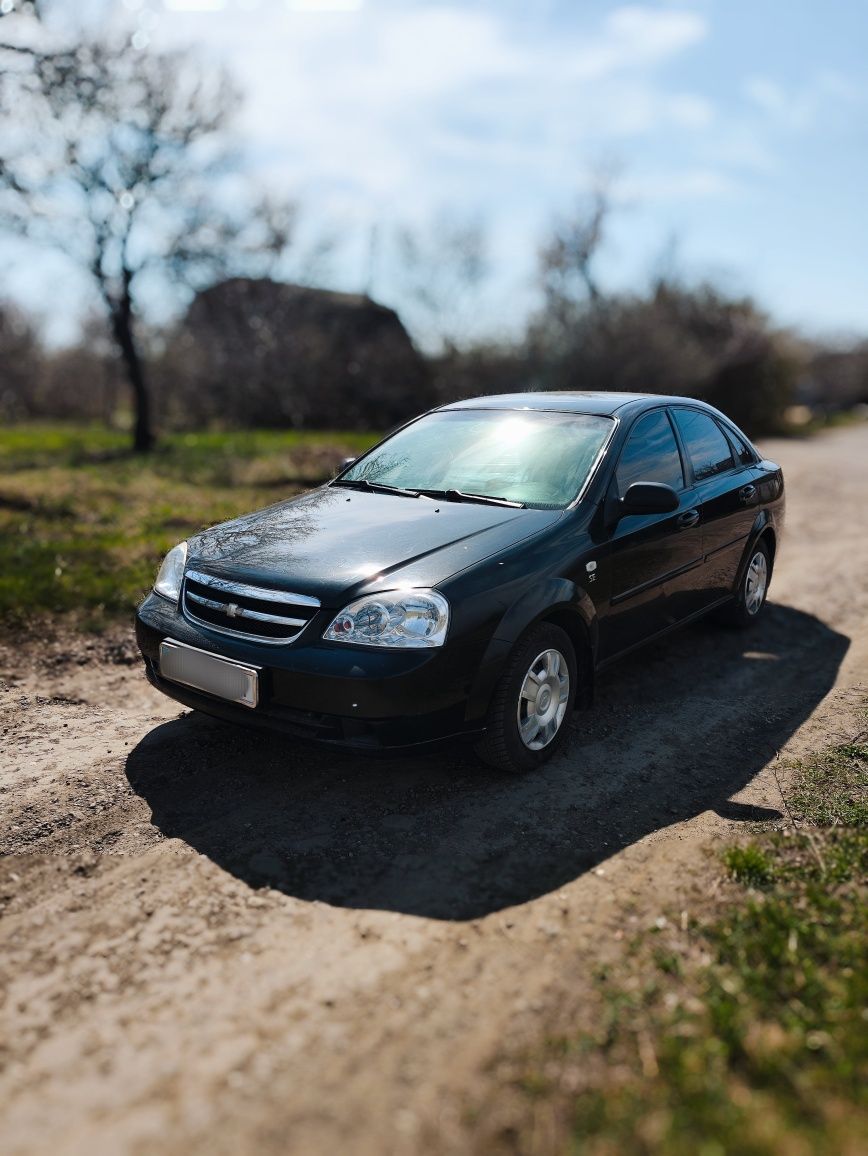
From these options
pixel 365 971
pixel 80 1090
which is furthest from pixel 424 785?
pixel 80 1090

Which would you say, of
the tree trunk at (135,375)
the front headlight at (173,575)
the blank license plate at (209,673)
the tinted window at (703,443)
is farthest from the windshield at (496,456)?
the tree trunk at (135,375)

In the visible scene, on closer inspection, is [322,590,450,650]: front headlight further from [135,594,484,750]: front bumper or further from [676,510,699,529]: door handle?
[676,510,699,529]: door handle

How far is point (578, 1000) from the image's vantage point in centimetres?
264

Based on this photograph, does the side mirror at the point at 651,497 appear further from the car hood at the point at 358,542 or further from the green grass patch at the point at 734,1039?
the green grass patch at the point at 734,1039

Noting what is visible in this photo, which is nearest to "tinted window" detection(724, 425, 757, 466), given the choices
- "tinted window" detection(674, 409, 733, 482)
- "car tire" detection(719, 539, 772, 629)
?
"tinted window" detection(674, 409, 733, 482)

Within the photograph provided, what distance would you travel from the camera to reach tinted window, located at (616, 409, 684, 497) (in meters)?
4.86

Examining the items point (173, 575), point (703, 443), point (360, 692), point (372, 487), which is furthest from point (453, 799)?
point (703, 443)

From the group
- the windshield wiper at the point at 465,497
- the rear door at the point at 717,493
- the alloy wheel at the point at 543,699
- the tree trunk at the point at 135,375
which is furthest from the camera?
the tree trunk at the point at 135,375

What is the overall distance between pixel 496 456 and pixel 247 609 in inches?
66.1

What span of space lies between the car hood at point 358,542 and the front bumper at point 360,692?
0.27 meters

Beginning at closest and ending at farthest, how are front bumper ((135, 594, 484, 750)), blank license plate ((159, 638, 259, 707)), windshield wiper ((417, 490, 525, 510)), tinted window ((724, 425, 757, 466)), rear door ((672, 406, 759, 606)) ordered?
front bumper ((135, 594, 484, 750)) < blank license plate ((159, 638, 259, 707)) < windshield wiper ((417, 490, 525, 510)) < rear door ((672, 406, 759, 606)) < tinted window ((724, 425, 757, 466))

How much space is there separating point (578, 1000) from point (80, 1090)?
4.41 ft

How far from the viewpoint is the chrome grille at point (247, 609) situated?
148 inches

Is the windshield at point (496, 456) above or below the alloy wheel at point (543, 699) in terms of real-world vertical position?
above
